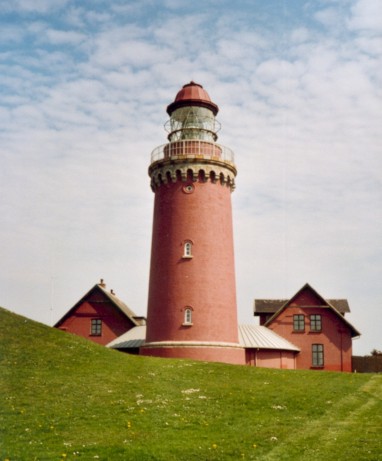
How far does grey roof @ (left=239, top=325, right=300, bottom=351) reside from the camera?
137 feet

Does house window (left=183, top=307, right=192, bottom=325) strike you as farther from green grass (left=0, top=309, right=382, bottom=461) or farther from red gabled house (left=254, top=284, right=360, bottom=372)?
red gabled house (left=254, top=284, right=360, bottom=372)

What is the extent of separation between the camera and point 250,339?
42.7 metres

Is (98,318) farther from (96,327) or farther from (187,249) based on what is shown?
(187,249)

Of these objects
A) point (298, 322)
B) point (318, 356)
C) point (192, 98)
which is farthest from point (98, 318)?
point (192, 98)

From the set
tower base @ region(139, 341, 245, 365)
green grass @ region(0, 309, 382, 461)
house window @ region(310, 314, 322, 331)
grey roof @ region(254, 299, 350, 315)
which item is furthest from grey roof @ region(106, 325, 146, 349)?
house window @ region(310, 314, 322, 331)

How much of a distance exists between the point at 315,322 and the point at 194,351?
725 inches

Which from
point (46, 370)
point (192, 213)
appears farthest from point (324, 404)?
point (192, 213)

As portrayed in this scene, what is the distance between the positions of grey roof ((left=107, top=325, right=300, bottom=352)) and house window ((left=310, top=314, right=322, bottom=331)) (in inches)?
106

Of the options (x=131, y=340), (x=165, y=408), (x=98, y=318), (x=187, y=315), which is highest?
(x=98, y=318)

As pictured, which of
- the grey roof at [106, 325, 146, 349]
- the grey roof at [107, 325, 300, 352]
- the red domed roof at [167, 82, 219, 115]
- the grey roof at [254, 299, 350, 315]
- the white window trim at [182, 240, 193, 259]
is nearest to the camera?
the white window trim at [182, 240, 193, 259]

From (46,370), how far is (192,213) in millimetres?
14139

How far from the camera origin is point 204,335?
111ft

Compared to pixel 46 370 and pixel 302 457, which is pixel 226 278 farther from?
pixel 302 457

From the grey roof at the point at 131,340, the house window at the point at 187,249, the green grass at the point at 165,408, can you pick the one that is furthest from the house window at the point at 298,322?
the green grass at the point at 165,408
